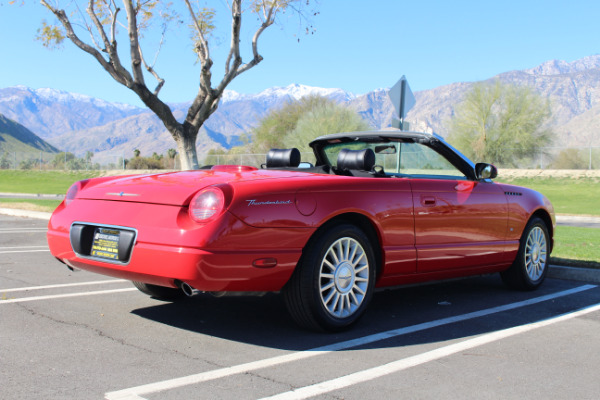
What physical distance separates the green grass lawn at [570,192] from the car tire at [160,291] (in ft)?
62.6

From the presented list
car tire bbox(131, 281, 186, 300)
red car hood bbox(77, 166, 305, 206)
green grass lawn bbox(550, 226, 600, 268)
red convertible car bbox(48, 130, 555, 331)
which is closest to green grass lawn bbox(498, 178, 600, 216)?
green grass lawn bbox(550, 226, 600, 268)

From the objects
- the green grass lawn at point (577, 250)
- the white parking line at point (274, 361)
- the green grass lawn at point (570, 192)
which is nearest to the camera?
the white parking line at point (274, 361)

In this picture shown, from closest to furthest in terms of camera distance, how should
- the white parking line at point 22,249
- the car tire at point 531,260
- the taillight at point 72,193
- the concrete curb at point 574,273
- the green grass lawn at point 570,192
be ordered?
the taillight at point 72,193, the car tire at point 531,260, the concrete curb at point 574,273, the white parking line at point 22,249, the green grass lawn at point 570,192

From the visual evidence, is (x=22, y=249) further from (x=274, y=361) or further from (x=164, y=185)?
(x=274, y=361)

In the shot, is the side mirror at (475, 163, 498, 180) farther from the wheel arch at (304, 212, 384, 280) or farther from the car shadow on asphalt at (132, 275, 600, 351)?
the wheel arch at (304, 212, 384, 280)

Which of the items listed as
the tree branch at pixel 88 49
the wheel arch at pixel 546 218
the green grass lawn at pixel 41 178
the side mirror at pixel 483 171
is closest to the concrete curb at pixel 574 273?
the wheel arch at pixel 546 218

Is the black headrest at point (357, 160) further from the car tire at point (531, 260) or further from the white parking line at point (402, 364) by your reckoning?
the car tire at point (531, 260)

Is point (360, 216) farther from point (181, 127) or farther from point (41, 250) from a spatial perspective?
point (181, 127)

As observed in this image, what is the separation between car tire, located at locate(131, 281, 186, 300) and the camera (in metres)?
5.36

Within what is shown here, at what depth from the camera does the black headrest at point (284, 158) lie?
5.40 meters

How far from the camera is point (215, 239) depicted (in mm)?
3871

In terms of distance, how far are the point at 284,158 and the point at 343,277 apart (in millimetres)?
1376

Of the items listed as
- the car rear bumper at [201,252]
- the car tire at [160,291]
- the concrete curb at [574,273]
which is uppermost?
the car rear bumper at [201,252]

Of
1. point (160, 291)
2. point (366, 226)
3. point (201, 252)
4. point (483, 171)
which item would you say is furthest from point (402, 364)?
point (483, 171)
